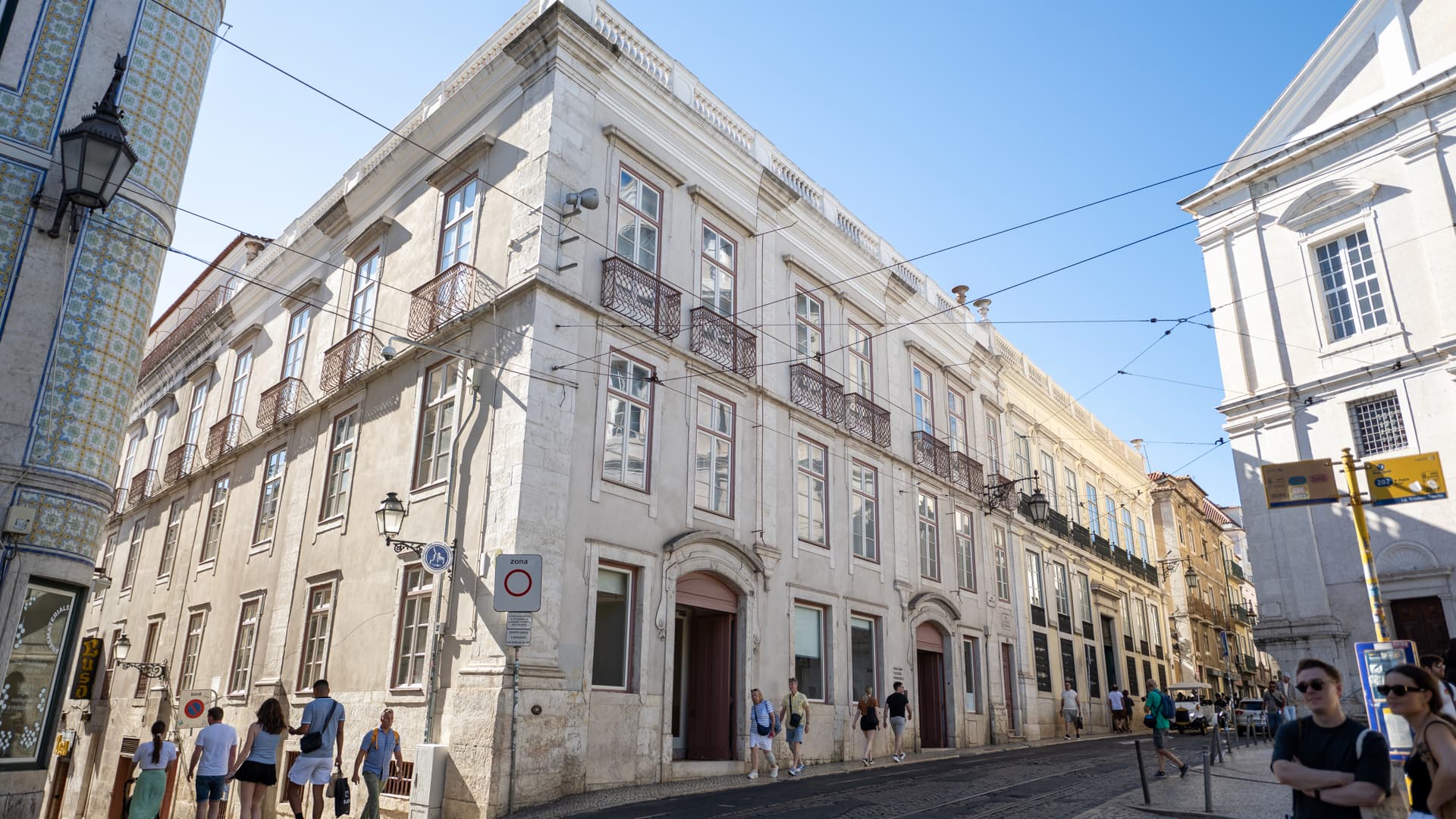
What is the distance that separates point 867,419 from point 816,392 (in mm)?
2126

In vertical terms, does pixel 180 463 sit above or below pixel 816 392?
below

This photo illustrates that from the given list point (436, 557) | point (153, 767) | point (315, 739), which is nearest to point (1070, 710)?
point (436, 557)

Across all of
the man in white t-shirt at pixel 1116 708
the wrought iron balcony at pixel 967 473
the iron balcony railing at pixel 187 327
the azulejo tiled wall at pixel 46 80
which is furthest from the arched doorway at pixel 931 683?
the iron balcony railing at pixel 187 327

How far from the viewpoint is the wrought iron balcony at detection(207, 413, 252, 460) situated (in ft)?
70.2

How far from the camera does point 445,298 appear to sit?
15148mm

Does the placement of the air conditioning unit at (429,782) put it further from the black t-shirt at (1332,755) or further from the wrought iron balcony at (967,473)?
the wrought iron balcony at (967,473)

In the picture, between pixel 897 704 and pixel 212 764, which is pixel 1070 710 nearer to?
pixel 897 704

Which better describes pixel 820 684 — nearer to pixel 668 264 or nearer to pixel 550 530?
pixel 550 530

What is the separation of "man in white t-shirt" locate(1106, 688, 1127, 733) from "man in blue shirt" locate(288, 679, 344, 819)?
26.4 meters

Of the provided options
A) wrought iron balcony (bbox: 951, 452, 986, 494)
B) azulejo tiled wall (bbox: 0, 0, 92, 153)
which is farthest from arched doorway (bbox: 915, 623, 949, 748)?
azulejo tiled wall (bbox: 0, 0, 92, 153)

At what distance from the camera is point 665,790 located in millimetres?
12406

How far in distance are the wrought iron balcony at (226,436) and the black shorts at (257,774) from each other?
14.1 meters

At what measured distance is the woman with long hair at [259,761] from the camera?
881 cm

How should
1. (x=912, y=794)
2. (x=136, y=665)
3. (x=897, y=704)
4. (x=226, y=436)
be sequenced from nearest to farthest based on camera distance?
(x=912, y=794)
(x=897, y=704)
(x=136, y=665)
(x=226, y=436)
